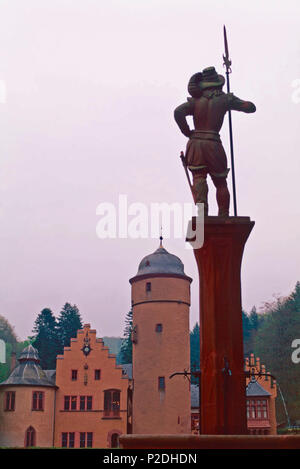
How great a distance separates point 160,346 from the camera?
43.3 metres

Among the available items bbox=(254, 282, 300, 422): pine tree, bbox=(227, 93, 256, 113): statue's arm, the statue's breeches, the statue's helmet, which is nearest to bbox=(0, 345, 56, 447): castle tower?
bbox=(254, 282, 300, 422): pine tree

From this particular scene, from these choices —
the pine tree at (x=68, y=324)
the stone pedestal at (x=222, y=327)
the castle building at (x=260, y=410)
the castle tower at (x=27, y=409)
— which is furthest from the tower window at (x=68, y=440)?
the stone pedestal at (x=222, y=327)

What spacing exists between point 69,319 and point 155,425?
1835 inches

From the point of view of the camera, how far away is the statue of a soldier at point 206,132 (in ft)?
29.6

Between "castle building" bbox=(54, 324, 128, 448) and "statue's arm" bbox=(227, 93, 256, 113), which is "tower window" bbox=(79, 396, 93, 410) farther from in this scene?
"statue's arm" bbox=(227, 93, 256, 113)

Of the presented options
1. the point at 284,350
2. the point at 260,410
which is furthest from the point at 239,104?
the point at 284,350

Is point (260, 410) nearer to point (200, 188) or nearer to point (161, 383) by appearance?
point (161, 383)

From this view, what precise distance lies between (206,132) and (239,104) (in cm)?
85

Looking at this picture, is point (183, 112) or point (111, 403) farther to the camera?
point (111, 403)

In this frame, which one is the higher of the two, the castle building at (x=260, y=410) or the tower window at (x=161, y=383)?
the tower window at (x=161, y=383)

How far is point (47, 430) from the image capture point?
4550cm

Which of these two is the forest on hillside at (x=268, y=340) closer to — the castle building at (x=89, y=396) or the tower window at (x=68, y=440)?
the castle building at (x=89, y=396)

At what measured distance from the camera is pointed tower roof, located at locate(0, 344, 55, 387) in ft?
152

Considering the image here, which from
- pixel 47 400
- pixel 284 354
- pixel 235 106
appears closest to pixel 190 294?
pixel 47 400
